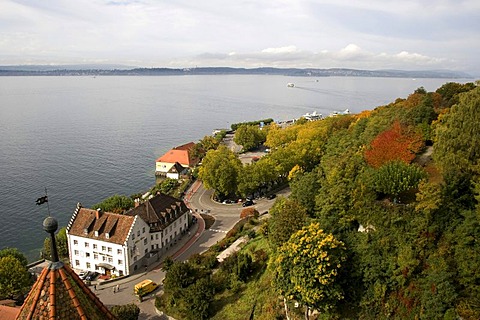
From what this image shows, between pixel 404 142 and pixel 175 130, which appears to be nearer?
pixel 404 142

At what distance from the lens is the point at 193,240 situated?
46.1 meters

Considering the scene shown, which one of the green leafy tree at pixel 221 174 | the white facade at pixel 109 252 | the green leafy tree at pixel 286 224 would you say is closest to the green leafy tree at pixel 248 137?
the green leafy tree at pixel 221 174

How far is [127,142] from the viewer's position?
10269 cm

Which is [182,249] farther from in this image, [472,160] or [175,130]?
[175,130]

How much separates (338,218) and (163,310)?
15.6 metres

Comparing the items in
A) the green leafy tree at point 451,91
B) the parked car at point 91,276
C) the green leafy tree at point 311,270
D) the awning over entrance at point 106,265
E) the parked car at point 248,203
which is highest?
the green leafy tree at point 451,91

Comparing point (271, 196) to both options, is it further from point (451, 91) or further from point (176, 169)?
point (451, 91)

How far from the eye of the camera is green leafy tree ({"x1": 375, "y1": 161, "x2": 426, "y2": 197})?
27109 millimetres

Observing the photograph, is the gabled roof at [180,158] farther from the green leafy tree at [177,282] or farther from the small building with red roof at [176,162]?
the green leafy tree at [177,282]

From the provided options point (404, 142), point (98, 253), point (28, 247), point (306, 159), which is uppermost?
point (404, 142)

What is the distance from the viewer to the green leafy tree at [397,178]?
27.1 m

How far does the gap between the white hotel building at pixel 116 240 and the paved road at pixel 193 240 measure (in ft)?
5.27

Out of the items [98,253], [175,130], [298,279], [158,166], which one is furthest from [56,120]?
[298,279]

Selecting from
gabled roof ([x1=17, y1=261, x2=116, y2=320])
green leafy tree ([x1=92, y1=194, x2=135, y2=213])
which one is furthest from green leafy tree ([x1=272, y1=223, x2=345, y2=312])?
green leafy tree ([x1=92, y1=194, x2=135, y2=213])
